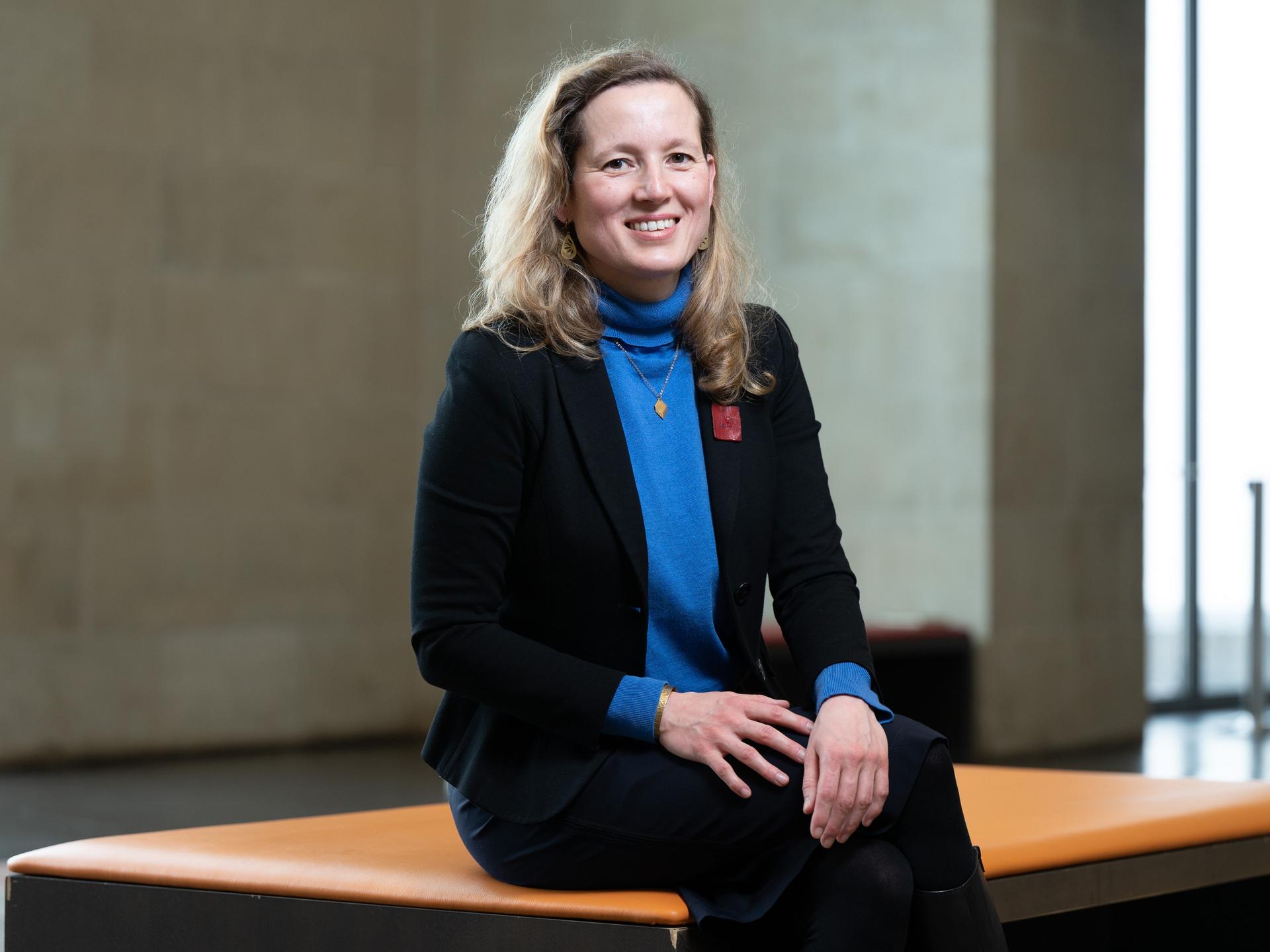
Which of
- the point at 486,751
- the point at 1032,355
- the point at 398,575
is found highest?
the point at 1032,355

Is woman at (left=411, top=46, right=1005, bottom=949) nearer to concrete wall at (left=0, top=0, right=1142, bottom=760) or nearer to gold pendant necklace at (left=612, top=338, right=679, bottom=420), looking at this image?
gold pendant necklace at (left=612, top=338, right=679, bottom=420)

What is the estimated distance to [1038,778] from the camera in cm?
331

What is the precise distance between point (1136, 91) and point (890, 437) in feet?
6.07

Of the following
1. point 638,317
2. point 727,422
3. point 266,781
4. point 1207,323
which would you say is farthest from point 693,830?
point 1207,323

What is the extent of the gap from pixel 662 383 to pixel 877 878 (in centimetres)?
76

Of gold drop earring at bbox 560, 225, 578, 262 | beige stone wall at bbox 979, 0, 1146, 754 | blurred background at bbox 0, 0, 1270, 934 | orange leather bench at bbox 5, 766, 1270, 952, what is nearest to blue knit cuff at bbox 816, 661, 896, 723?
orange leather bench at bbox 5, 766, 1270, 952

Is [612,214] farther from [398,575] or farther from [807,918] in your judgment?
[398,575]

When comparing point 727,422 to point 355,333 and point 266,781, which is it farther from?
point 355,333

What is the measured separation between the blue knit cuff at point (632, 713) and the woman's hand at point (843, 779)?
0.21m

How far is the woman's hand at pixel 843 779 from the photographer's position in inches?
81.8

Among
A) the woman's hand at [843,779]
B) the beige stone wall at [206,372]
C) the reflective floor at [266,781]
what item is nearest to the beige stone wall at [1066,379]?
the reflective floor at [266,781]

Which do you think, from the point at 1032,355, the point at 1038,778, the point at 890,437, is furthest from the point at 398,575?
the point at 1038,778

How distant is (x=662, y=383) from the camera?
242 cm

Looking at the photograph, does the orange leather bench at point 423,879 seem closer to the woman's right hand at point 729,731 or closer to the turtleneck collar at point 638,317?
the woman's right hand at point 729,731
